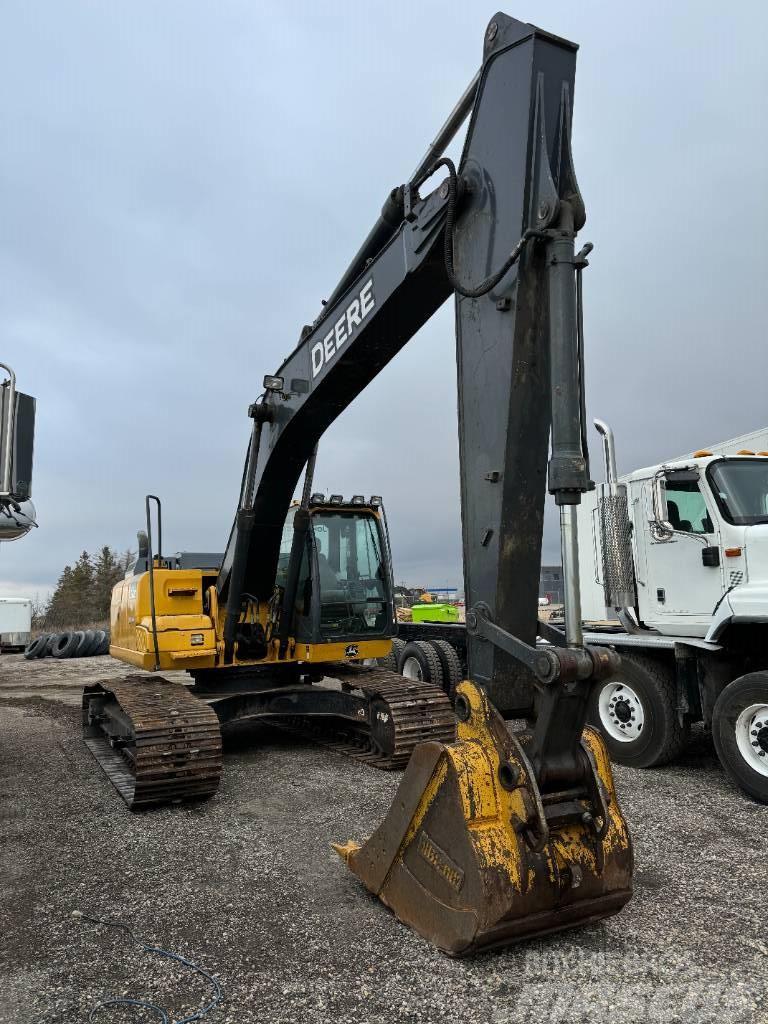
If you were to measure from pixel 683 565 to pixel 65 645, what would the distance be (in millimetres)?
18357

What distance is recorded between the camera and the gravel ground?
2.93 m

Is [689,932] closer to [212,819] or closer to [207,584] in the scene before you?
[212,819]

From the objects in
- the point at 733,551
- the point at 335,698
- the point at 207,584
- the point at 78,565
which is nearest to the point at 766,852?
the point at 733,551

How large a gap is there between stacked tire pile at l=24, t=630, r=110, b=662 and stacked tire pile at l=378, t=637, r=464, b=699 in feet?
40.0

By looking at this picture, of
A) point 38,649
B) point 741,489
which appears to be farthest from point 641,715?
point 38,649

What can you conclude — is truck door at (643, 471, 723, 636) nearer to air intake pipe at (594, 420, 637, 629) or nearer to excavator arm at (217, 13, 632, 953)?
air intake pipe at (594, 420, 637, 629)

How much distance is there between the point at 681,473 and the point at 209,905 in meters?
5.20

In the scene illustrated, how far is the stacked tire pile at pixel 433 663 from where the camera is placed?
10.7 meters

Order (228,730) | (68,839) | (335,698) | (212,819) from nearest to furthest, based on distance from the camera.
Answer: (68,839)
(212,819)
(335,698)
(228,730)

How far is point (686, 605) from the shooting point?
6.79 metres

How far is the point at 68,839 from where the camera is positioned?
4988mm

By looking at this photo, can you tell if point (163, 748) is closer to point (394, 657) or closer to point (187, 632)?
point (187, 632)

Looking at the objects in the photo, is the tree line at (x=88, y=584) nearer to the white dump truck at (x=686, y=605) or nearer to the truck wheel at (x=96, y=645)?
the truck wheel at (x=96, y=645)

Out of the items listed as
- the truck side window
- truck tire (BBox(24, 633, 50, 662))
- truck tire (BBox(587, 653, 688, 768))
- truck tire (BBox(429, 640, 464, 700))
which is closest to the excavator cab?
truck tire (BBox(587, 653, 688, 768))
